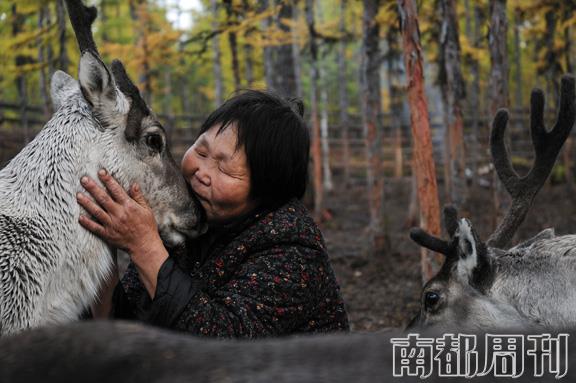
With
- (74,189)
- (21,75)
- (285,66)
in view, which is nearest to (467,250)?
(74,189)

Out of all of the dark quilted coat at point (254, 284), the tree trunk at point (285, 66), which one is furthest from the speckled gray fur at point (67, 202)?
the tree trunk at point (285, 66)

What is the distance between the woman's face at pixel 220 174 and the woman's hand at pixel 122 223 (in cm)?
29

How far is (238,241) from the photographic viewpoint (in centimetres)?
255

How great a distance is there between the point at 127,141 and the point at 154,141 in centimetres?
13

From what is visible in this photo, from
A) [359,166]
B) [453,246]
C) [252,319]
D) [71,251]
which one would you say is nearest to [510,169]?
[453,246]

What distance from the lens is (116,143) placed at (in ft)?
8.77

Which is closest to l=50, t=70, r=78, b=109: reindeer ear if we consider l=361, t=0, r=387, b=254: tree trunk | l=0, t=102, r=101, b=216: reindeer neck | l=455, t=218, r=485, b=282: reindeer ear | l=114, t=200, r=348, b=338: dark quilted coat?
l=0, t=102, r=101, b=216: reindeer neck

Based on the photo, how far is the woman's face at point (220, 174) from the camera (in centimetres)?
264

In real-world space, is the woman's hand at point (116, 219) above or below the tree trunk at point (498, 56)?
below

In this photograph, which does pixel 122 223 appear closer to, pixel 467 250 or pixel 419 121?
pixel 467 250

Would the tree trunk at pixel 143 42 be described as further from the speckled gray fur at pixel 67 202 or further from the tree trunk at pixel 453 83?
the speckled gray fur at pixel 67 202

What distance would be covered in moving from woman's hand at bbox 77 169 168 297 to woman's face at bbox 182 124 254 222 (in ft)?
0.94

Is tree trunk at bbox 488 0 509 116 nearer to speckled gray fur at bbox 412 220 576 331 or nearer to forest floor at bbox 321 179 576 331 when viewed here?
forest floor at bbox 321 179 576 331

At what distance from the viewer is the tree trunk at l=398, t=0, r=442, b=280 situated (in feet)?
17.8
